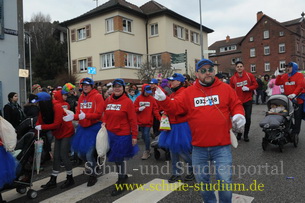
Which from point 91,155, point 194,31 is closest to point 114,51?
point 194,31

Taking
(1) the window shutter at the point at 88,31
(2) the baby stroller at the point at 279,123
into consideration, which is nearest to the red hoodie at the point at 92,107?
(2) the baby stroller at the point at 279,123

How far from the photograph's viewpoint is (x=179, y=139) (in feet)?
15.4

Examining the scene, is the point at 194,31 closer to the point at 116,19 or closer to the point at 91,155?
the point at 116,19

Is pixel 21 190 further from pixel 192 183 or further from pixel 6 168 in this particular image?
pixel 192 183

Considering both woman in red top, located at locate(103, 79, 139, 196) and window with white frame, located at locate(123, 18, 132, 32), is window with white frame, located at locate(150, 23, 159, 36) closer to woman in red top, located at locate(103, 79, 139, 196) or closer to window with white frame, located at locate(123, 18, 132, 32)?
window with white frame, located at locate(123, 18, 132, 32)

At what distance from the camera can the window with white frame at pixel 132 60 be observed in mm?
25000

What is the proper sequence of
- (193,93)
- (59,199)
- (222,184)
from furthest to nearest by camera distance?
1. (59,199)
2. (193,93)
3. (222,184)

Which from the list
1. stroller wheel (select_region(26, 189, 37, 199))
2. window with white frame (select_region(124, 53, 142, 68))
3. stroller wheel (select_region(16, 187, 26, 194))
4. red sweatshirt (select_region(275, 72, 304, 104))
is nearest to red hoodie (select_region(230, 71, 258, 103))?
red sweatshirt (select_region(275, 72, 304, 104))

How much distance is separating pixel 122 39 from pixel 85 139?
20505mm

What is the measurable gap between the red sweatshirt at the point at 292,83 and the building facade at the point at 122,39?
54.1ft

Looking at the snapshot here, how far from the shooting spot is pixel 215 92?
10.5ft

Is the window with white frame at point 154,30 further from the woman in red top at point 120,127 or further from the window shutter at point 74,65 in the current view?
the woman in red top at point 120,127

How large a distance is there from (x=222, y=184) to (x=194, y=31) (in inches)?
1186

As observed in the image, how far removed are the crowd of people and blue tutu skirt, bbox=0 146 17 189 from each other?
2cm
